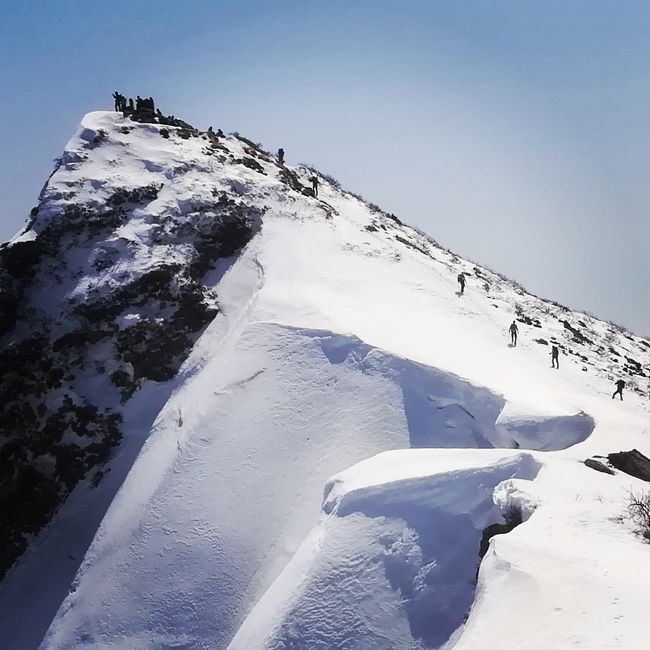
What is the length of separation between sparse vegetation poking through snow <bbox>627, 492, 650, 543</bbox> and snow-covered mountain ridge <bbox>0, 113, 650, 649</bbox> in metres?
0.42

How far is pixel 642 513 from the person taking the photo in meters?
10.7

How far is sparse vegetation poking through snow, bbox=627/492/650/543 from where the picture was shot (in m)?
10.4

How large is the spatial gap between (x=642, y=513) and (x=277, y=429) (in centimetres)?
1209

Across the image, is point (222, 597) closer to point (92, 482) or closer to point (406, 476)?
point (406, 476)

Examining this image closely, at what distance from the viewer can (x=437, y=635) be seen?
1062 cm

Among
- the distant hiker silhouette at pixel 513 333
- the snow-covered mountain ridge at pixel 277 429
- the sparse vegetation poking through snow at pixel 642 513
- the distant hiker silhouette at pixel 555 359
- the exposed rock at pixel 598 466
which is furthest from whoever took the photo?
the distant hiker silhouette at pixel 513 333

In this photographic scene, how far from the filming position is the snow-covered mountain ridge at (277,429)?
11.2m

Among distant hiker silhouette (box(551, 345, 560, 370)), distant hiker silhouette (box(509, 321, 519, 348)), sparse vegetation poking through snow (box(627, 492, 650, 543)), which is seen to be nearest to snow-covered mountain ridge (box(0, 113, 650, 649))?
sparse vegetation poking through snow (box(627, 492, 650, 543))

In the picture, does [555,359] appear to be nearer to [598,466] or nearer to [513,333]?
[513,333]

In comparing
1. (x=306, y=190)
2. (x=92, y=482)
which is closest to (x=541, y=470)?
(x=92, y=482)

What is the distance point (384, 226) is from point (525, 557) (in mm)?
34748

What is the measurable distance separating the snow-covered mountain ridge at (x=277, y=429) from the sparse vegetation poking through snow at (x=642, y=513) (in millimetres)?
418

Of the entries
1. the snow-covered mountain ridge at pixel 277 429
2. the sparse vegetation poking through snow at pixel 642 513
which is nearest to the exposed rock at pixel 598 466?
the snow-covered mountain ridge at pixel 277 429

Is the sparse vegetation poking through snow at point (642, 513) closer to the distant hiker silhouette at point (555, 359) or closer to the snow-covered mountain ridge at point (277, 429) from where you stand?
the snow-covered mountain ridge at point (277, 429)
